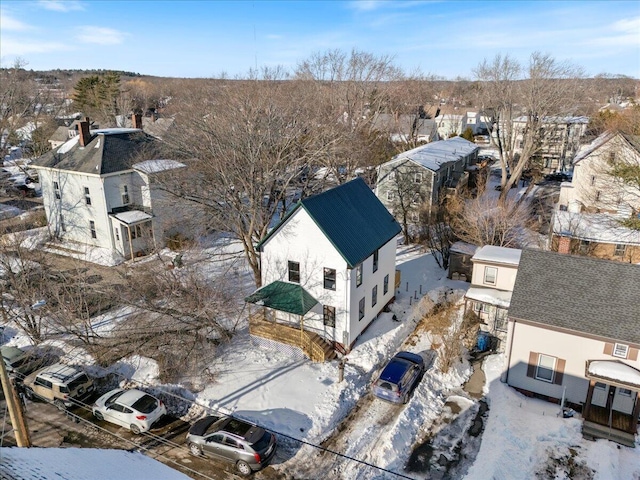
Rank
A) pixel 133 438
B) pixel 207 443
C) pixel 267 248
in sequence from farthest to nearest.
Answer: pixel 267 248 → pixel 133 438 → pixel 207 443

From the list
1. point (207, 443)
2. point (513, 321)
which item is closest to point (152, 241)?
point (207, 443)

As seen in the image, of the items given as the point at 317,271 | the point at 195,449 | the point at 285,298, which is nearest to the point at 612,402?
the point at 317,271

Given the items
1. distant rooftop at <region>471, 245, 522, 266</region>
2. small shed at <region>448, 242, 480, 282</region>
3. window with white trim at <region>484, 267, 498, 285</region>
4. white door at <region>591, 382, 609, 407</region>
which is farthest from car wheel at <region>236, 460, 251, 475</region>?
small shed at <region>448, 242, 480, 282</region>

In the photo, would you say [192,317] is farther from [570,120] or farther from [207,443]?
[570,120]

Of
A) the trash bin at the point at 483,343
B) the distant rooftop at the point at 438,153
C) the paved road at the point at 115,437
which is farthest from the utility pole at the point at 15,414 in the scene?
the distant rooftop at the point at 438,153

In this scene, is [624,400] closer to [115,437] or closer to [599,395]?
[599,395]

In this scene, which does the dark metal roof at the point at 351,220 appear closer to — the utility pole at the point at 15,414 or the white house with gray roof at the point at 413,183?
the utility pole at the point at 15,414
